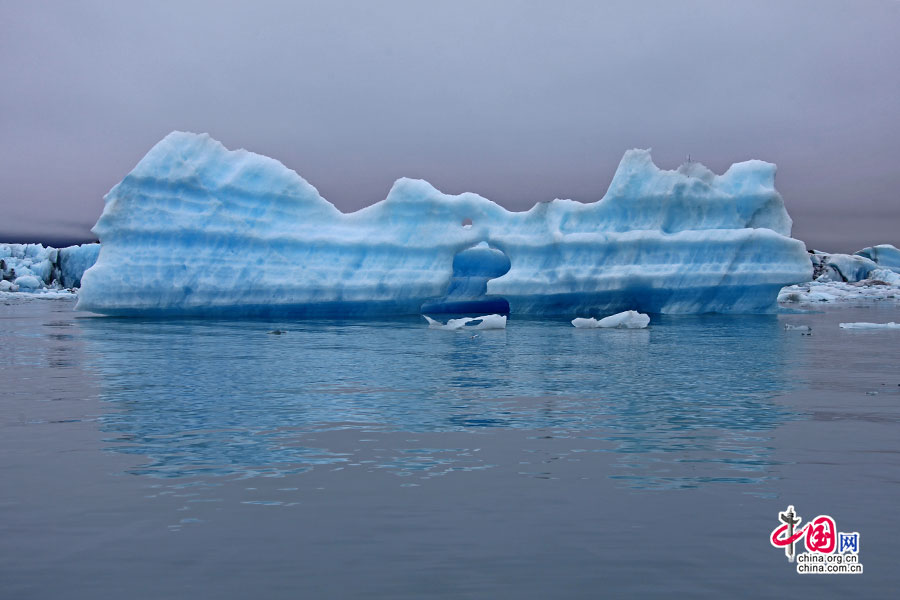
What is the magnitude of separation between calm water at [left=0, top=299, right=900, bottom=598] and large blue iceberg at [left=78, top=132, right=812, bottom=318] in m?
12.2

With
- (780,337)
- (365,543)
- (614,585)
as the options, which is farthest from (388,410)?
(780,337)

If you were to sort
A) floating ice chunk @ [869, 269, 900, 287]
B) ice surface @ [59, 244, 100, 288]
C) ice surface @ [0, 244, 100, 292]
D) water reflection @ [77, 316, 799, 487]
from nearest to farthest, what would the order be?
water reflection @ [77, 316, 799, 487] → floating ice chunk @ [869, 269, 900, 287] → ice surface @ [0, 244, 100, 292] → ice surface @ [59, 244, 100, 288]

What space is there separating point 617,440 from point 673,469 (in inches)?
36.1

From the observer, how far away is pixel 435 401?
310 inches

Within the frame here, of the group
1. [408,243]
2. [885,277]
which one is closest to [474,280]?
[408,243]

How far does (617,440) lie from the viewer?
19.6 ft

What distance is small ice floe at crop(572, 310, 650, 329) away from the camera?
63.1 ft

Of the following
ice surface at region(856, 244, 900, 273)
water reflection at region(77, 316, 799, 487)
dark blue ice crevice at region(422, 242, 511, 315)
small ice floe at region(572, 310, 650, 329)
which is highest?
ice surface at region(856, 244, 900, 273)

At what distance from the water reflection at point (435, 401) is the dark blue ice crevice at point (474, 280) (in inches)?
548

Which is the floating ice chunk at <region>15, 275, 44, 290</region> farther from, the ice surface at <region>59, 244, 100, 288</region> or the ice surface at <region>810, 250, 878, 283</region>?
the ice surface at <region>810, 250, 878, 283</region>

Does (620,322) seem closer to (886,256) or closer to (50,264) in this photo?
(50,264)

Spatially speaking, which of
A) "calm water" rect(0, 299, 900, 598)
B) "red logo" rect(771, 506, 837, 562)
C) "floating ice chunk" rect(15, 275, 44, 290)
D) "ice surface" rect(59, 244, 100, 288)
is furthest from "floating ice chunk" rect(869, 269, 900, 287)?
"floating ice chunk" rect(15, 275, 44, 290)

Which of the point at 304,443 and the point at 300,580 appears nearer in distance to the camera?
the point at 300,580

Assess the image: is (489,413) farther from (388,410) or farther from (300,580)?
(300,580)
